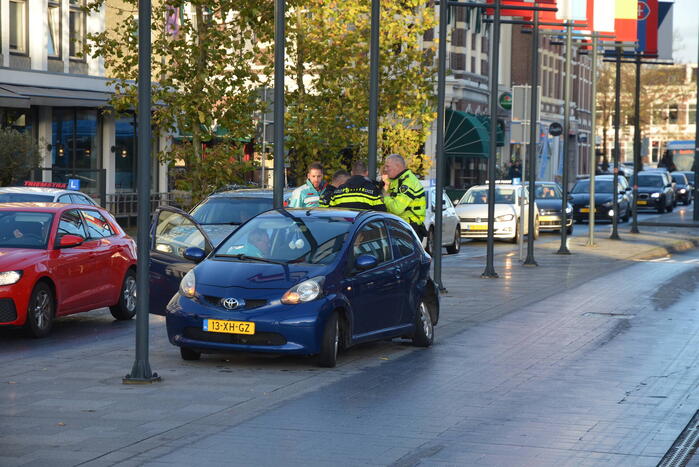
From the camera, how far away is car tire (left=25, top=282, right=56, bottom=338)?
1516cm

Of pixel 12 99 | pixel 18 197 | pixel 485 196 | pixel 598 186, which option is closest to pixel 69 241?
pixel 18 197

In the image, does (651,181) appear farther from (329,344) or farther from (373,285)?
(329,344)

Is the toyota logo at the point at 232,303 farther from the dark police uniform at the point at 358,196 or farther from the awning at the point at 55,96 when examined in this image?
the awning at the point at 55,96

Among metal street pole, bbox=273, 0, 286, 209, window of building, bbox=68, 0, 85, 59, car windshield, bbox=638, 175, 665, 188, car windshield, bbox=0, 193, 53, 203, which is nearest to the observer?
metal street pole, bbox=273, 0, 286, 209

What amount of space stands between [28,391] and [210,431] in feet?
7.45

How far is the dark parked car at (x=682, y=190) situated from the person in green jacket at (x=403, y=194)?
197 feet

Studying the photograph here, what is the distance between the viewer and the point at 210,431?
966cm

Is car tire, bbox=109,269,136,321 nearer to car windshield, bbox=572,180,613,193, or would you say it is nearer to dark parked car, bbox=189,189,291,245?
dark parked car, bbox=189,189,291,245

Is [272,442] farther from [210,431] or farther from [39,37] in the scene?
[39,37]

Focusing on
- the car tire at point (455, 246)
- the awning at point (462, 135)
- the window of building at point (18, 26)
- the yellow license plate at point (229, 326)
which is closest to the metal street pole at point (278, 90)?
the yellow license plate at point (229, 326)

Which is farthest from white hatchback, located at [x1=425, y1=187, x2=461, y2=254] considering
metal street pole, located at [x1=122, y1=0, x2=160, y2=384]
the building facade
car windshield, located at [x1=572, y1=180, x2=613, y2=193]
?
car windshield, located at [x1=572, y1=180, x2=613, y2=193]

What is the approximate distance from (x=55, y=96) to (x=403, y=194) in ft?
69.8

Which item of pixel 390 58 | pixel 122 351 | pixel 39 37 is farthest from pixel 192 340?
pixel 39 37

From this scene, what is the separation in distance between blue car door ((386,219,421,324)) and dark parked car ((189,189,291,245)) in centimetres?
663
